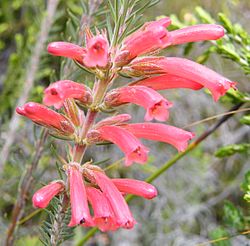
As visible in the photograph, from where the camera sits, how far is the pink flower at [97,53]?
1214 mm

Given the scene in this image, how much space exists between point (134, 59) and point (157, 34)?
0.38 ft

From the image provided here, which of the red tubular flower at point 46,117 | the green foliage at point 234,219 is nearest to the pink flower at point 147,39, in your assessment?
the red tubular flower at point 46,117

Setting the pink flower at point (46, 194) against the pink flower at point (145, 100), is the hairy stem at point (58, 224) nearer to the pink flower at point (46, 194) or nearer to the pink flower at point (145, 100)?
the pink flower at point (46, 194)

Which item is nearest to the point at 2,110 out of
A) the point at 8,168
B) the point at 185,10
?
the point at 8,168

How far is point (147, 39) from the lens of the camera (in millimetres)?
1257

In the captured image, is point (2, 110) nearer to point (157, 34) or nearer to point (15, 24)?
point (15, 24)

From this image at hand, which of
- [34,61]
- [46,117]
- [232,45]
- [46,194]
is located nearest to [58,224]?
[46,194]

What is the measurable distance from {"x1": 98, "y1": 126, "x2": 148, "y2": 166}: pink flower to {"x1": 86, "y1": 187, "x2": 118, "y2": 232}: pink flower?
11 cm

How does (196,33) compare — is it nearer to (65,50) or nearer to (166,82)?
(166,82)

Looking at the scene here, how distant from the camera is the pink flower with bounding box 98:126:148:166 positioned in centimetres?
128

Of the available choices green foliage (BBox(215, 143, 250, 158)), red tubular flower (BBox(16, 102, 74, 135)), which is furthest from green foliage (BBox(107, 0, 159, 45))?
green foliage (BBox(215, 143, 250, 158))

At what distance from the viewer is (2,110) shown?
9.12 feet

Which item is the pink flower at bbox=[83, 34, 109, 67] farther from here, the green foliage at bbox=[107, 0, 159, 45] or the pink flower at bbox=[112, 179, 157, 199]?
the pink flower at bbox=[112, 179, 157, 199]

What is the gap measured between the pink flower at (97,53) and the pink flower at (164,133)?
0.76 feet
